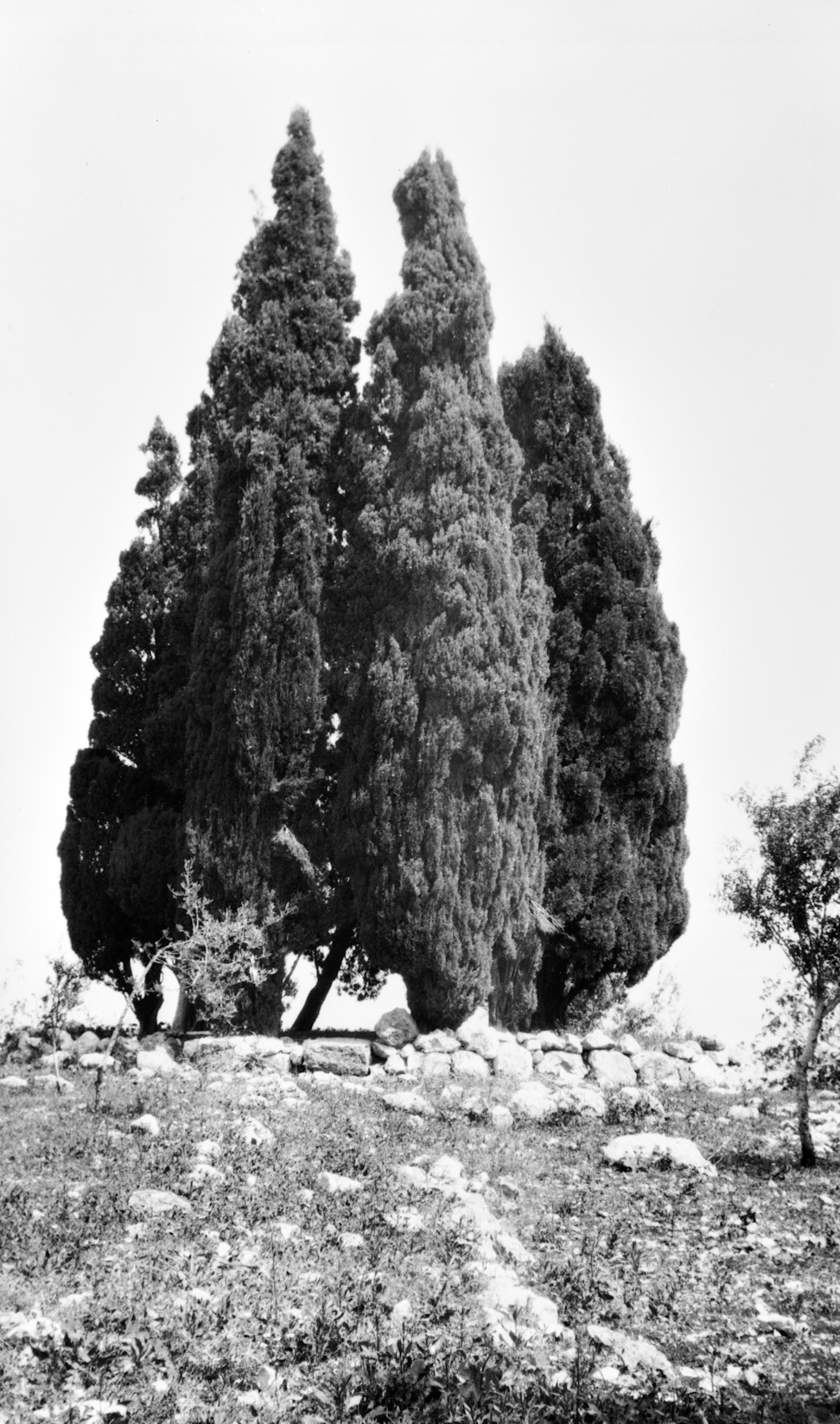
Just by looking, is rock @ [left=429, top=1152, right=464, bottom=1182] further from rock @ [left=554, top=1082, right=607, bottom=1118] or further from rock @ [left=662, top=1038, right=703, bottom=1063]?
rock @ [left=662, top=1038, right=703, bottom=1063]

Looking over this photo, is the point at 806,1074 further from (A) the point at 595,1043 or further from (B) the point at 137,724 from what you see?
(B) the point at 137,724

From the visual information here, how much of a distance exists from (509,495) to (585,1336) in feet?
47.1

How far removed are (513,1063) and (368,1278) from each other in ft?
29.5

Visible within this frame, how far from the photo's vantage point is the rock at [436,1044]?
15640 millimetres

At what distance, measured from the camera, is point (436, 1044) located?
15.9 m

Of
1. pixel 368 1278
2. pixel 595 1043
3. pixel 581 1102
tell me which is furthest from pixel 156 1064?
pixel 368 1278

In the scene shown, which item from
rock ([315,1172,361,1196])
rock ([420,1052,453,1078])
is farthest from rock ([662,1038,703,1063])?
rock ([315,1172,361,1196])

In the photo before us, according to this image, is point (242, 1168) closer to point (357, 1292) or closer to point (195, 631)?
point (357, 1292)

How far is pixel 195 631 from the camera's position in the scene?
60.2 feet

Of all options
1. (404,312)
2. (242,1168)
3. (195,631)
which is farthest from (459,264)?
(242,1168)

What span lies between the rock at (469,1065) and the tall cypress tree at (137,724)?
615 centimetres

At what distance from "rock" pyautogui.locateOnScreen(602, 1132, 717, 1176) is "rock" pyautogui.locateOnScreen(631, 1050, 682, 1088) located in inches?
196

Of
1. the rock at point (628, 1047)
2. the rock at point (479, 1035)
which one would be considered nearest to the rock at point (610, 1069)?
the rock at point (628, 1047)

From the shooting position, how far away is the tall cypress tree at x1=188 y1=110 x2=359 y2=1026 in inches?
675
